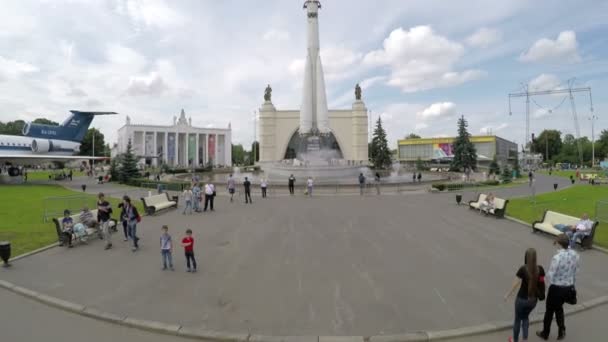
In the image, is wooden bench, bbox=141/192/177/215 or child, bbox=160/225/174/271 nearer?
child, bbox=160/225/174/271

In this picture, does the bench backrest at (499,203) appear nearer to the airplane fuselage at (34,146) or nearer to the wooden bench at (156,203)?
the wooden bench at (156,203)

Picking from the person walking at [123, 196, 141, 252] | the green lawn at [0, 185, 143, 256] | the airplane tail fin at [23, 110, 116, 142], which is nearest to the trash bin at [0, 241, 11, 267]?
the green lawn at [0, 185, 143, 256]

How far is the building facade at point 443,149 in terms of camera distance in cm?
8769

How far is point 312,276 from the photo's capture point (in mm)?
7176

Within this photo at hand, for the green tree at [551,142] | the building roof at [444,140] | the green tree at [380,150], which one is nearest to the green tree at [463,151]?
the green tree at [380,150]

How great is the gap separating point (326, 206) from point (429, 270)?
997cm

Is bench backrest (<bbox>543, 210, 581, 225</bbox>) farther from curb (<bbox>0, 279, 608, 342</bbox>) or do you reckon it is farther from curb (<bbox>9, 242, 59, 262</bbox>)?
curb (<bbox>9, 242, 59, 262</bbox>)

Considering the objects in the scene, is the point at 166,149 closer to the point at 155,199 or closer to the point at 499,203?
the point at 155,199

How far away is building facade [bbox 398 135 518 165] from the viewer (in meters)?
87.7

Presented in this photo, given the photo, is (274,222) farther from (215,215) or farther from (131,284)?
(131,284)

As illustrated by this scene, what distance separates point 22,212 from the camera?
15070mm

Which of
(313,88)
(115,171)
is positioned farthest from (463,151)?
(115,171)

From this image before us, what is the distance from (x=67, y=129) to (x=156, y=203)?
32.8m

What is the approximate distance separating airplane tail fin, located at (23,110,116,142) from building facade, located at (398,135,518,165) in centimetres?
6971
